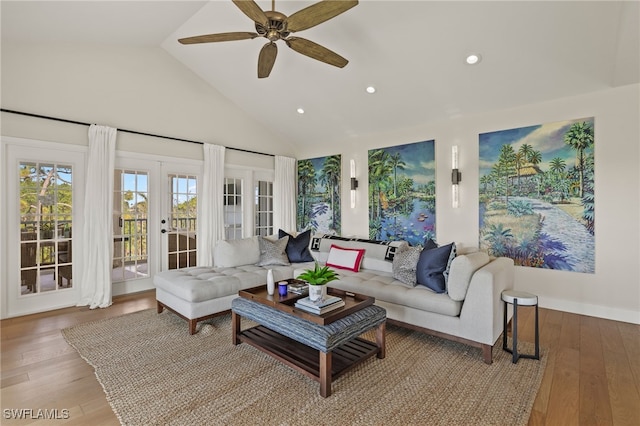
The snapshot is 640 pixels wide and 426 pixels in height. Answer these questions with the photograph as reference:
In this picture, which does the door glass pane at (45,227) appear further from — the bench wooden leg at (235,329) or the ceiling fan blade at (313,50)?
the ceiling fan blade at (313,50)

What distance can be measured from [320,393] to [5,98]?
4530 millimetres

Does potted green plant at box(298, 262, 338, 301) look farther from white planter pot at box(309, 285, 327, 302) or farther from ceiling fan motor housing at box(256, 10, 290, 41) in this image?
ceiling fan motor housing at box(256, 10, 290, 41)

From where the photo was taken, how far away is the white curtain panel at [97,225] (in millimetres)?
3914

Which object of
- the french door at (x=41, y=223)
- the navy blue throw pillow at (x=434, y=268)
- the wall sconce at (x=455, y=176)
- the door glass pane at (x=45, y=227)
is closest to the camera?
the navy blue throw pillow at (x=434, y=268)

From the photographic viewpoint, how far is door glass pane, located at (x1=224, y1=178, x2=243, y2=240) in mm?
5625

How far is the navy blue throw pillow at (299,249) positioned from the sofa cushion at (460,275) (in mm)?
2208

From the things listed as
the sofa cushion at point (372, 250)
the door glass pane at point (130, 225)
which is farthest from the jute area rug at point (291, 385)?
the door glass pane at point (130, 225)

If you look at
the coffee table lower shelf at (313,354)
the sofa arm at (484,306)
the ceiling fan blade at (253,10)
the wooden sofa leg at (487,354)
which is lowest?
the wooden sofa leg at (487,354)

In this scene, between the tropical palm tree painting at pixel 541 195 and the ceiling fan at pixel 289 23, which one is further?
the tropical palm tree painting at pixel 541 195

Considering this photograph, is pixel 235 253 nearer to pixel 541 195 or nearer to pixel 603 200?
pixel 541 195

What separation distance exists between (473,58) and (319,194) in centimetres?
354

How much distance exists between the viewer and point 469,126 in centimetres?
432

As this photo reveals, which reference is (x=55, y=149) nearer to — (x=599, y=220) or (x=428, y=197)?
(x=428, y=197)

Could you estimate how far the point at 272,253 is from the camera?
4.25 meters
